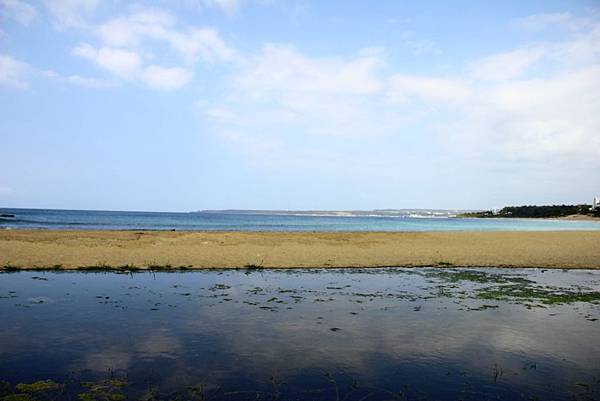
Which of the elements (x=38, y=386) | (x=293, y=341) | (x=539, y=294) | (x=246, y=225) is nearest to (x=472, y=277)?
(x=539, y=294)

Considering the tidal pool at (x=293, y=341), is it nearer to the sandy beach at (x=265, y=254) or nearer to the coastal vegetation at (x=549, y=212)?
the sandy beach at (x=265, y=254)

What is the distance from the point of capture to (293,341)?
9586mm

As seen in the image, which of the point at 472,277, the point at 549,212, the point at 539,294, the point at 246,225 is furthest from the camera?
the point at 549,212

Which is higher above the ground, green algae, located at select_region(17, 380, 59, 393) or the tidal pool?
green algae, located at select_region(17, 380, 59, 393)

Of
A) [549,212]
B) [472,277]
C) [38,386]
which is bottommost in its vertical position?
[472,277]

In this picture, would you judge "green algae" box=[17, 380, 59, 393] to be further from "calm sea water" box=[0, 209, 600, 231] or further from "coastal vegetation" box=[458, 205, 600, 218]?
"coastal vegetation" box=[458, 205, 600, 218]

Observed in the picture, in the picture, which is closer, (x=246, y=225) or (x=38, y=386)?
(x=38, y=386)

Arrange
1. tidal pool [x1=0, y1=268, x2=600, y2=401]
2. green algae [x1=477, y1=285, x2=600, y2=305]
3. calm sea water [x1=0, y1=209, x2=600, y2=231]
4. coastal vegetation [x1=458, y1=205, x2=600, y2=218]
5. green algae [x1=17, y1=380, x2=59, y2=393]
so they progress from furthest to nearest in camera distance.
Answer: coastal vegetation [x1=458, y1=205, x2=600, y2=218] < calm sea water [x1=0, y1=209, x2=600, y2=231] < green algae [x1=477, y1=285, x2=600, y2=305] < tidal pool [x1=0, y1=268, x2=600, y2=401] < green algae [x1=17, y1=380, x2=59, y2=393]

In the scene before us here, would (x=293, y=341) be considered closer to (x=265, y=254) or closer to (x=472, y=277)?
(x=472, y=277)

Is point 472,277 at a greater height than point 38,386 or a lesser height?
lesser

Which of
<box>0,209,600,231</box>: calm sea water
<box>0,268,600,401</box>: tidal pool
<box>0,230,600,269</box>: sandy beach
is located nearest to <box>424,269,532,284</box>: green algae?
<box>0,268,600,401</box>: tidal pool

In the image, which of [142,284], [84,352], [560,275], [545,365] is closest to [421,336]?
[545,365]

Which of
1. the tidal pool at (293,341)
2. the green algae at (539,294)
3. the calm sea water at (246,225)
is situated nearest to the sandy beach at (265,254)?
the tidal pool at (293,341)

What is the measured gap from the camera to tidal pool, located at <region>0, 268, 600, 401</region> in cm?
709
